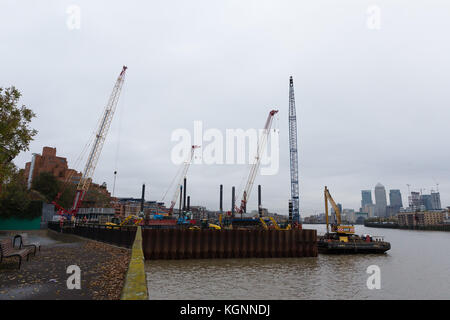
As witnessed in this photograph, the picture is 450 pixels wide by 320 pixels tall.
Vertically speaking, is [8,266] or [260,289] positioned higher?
[8,266]

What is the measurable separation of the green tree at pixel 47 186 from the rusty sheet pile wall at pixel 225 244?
6053 cm

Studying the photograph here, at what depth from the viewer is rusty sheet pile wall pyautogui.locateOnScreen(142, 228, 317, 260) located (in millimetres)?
30609

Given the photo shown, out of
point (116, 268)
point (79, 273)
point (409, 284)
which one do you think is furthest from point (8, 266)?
point (409, 284)

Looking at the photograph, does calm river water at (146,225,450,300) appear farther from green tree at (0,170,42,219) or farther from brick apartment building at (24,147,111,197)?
brick apartment building at (24,147,111,197)

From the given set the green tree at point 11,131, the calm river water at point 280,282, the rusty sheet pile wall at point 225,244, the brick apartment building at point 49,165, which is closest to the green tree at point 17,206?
the rusty sheet pile wall at point 225,244

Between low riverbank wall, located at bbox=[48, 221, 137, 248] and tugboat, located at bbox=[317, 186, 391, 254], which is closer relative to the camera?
low riverbank wall, located at bbox=[48, 221, 137, 248]

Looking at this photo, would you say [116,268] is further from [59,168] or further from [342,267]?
[59,168]

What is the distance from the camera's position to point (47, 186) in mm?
77375

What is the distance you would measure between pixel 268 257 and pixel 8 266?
28.4 metres

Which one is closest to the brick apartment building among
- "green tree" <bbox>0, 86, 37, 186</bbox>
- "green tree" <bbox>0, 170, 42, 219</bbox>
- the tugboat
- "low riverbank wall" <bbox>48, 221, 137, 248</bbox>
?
"green tree" <bbox>0, 170, 42, 219</bbox>

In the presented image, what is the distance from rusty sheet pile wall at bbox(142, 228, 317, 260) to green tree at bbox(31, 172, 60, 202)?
60527mm

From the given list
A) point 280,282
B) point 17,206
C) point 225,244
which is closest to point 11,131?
point 280,282

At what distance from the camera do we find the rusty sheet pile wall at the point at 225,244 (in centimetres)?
3061

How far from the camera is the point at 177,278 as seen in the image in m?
20.4
